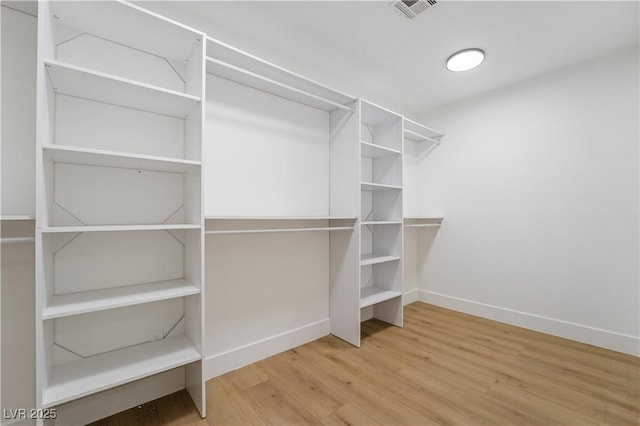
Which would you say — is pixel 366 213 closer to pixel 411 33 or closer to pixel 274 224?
pixel 274 224

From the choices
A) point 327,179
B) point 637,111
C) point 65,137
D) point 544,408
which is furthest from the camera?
point 327,179

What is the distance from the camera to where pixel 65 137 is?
58.4 inches

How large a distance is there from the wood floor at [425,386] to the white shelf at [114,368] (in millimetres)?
355

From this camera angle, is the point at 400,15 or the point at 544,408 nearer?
the point at 544,408

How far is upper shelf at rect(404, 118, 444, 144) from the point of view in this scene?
10.3 ft

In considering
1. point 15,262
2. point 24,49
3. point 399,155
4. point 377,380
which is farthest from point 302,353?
point 24,49

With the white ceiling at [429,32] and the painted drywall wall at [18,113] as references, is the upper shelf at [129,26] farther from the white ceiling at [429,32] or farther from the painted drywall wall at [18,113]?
the white ceiling at [429,32]

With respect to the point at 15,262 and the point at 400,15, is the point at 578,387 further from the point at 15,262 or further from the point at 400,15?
the point at 15,262

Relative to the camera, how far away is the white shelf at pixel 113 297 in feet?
4.10

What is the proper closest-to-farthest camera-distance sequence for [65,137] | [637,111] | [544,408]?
[65,137] < [544,408] < [637,111]

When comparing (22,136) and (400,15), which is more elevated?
(400,15)

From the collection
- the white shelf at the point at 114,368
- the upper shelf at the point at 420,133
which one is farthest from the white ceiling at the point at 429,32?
the white shelf at the point at 114,368

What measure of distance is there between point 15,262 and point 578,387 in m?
3.39

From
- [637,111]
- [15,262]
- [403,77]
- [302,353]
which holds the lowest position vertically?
[302,353]
